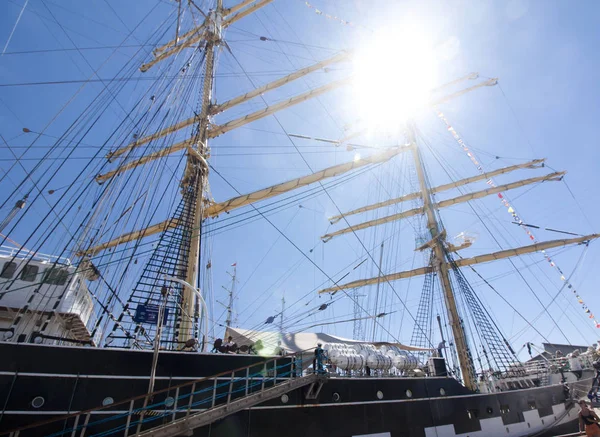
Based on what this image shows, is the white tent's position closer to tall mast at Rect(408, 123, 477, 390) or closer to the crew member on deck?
tall mast at Rect(408, 123, 477, 390)

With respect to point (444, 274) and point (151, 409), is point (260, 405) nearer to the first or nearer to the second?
point (151, 409)

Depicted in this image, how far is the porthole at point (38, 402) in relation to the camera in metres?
5.93

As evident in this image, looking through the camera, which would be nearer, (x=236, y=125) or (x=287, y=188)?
(x=287, y=188)

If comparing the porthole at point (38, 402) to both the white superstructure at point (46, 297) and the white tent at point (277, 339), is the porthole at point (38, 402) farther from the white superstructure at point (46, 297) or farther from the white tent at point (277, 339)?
the white tent at point (277, 339)

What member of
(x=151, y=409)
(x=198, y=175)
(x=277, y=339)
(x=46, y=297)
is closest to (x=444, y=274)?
(x=277, y=339)

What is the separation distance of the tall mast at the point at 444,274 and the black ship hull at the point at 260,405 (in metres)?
1.84

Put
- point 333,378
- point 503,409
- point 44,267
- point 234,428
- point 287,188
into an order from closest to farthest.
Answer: point 234,428
point 333,378
point 44,267
point 503,409
point 287,188

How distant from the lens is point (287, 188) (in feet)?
48.6

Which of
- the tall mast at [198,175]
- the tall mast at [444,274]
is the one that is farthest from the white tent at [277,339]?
the tall mast at [444,274]

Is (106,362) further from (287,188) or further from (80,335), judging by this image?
(287,188)

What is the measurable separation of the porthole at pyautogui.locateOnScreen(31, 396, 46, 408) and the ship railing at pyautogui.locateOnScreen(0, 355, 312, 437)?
1.09ft

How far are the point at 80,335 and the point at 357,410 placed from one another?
9.38 metres

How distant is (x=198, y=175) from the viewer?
14.5m

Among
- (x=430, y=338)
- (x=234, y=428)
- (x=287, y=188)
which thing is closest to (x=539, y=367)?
(x=430, y=338)
